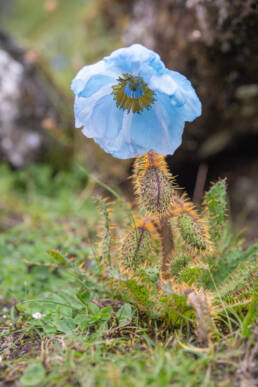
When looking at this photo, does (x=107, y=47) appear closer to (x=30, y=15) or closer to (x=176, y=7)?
(x=176, y=7)

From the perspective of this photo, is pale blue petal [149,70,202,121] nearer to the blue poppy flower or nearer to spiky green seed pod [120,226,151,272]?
the blue poppy flower

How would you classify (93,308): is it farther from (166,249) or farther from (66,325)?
(166,249)

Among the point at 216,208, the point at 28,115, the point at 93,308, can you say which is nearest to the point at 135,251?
the point at 93,308

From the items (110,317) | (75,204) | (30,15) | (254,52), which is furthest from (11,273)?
(30,15)

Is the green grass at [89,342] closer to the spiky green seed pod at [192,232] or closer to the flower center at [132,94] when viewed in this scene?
the spiky green seed pod at [192,232]

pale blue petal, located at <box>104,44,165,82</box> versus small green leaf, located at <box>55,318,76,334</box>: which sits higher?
pale blue petal, located at <box>104,44,165,82</box>

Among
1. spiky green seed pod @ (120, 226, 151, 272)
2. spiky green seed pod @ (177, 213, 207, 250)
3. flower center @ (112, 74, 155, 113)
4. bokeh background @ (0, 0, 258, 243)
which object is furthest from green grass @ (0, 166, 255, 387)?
bokeh background @ (0, 0, 258, 243)
